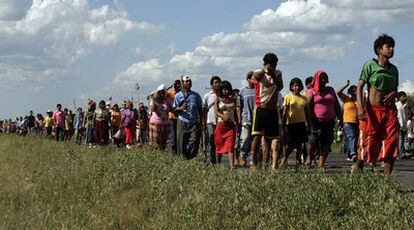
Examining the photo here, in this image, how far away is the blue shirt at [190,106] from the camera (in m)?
13.2

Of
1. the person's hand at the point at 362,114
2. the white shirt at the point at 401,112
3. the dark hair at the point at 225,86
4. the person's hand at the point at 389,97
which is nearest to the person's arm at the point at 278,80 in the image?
the person's hand at the point at 362,114

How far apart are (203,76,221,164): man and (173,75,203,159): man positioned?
A: 36 cm

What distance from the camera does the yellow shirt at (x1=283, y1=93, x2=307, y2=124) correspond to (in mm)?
12766

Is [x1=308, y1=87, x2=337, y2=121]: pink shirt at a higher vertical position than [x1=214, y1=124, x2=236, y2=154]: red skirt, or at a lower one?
higher

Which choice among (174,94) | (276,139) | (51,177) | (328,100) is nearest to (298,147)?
(328,100)

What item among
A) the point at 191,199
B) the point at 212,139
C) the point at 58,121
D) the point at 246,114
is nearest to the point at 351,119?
the point at 246,114

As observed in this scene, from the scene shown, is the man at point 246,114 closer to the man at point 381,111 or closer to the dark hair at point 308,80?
the dark hair at point 308,80

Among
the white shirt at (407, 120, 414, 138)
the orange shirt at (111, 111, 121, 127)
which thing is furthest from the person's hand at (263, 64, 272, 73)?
the orange shirt at (111, 111, 121, 127)

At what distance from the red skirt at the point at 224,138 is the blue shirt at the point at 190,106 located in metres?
0.45

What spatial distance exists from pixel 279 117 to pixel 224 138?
7.56 feet

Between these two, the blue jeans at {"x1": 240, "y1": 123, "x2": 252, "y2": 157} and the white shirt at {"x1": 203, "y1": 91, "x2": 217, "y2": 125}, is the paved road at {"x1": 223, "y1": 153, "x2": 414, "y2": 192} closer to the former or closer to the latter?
the blue jeans at {"x1": 240, "y1": 123, "x2": 252, "y2": 157}

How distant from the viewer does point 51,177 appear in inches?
531

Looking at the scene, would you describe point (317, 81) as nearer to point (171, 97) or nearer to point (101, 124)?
point (171, 97)

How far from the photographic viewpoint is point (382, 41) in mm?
8742
